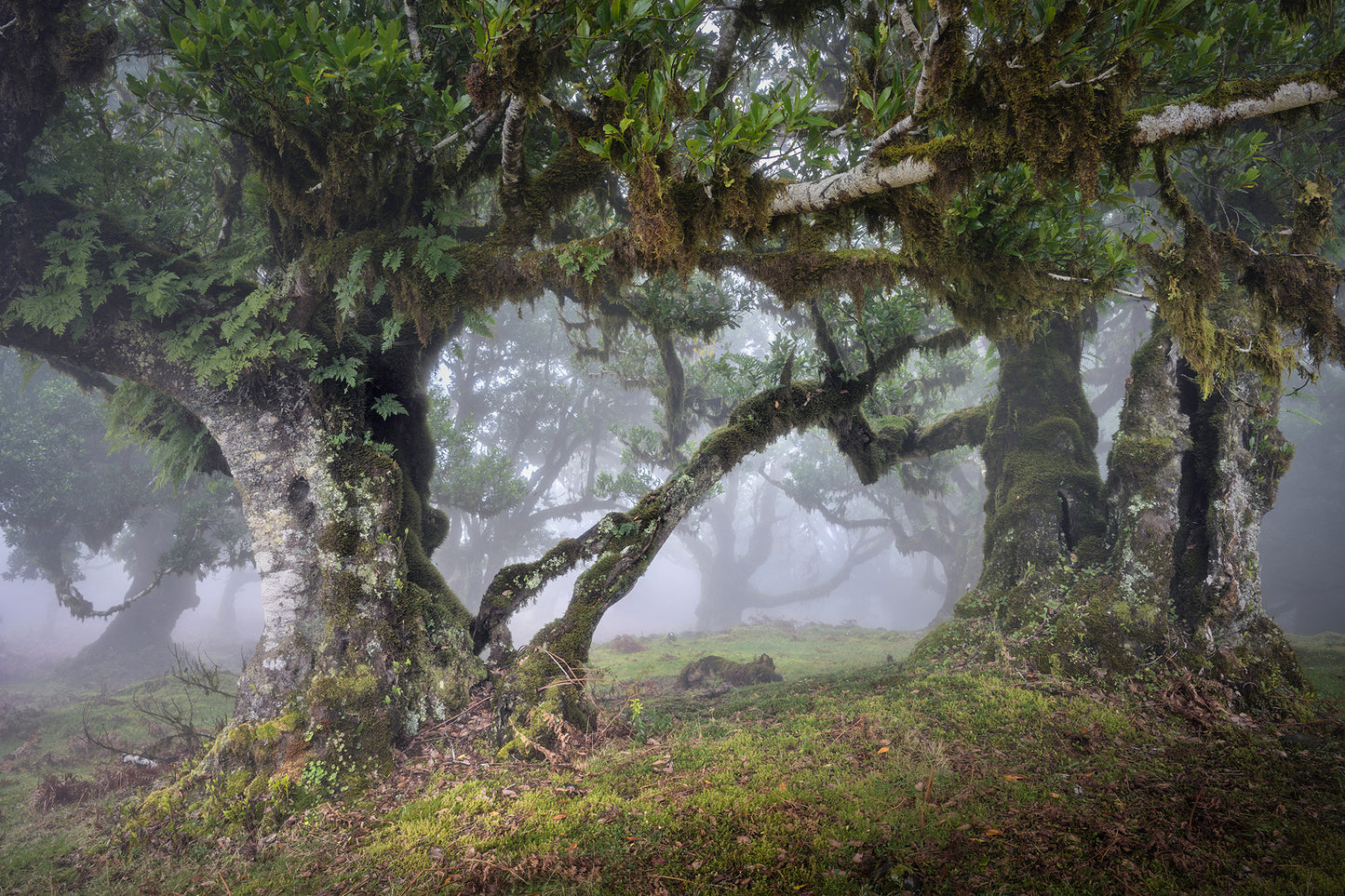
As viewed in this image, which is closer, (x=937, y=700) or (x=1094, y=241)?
(x=1094, y=241)

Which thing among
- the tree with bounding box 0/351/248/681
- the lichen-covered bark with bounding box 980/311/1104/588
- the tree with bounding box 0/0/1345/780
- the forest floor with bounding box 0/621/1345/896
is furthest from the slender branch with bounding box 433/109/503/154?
the tree with bounding box 0/351/248/681

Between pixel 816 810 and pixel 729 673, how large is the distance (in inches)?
288

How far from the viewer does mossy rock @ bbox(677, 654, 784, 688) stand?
10.5 metres

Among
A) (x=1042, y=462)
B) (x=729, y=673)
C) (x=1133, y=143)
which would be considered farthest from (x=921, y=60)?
Result: (x=729, y=673)

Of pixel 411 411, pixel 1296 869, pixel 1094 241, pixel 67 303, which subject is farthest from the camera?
pixel 411 411

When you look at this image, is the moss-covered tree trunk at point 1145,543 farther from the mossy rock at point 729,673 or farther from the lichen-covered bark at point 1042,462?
the mossy rock at point 729,673

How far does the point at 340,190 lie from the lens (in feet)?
18.7

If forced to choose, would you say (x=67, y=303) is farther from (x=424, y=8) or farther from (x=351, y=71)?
(x=424, y=8)

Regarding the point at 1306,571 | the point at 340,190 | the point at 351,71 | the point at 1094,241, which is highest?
the point at 351,71

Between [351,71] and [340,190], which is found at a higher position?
[351,71]

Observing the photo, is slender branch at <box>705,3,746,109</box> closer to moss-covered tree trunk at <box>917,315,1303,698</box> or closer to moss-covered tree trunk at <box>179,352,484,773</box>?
moss-covered tree trunk at <box>179,352,484,773</box>

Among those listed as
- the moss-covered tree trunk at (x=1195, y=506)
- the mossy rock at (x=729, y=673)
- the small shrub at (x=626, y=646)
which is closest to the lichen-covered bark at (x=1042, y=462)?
the moss-covered tree trunk at (x=1195, y=506)

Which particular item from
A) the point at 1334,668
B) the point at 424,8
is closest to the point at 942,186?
the point at 424,8

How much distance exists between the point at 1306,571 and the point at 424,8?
3566 cm
